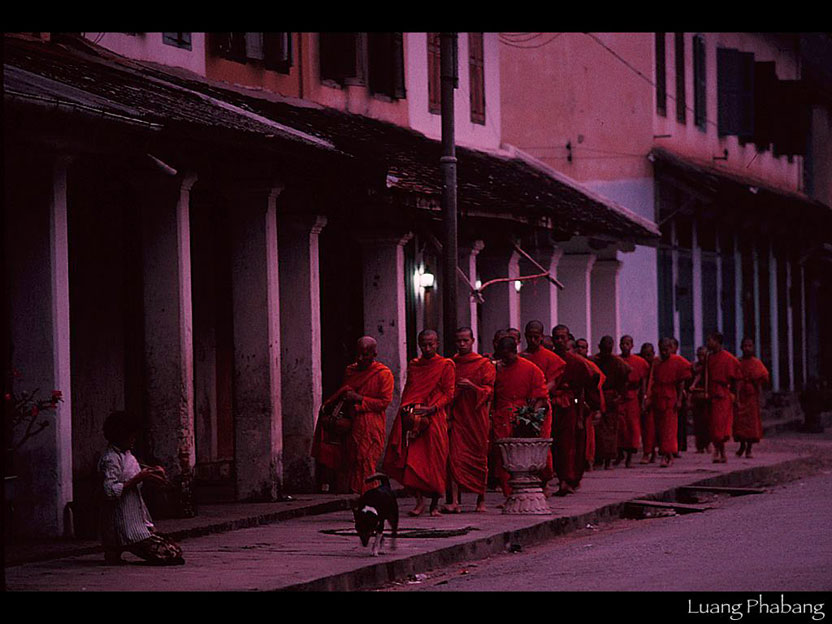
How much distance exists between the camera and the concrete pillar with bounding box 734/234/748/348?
41.0 m

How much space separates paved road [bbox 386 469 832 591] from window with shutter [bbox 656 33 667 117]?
1751cm

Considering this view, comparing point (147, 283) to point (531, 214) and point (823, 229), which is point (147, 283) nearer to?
point (531, 214)

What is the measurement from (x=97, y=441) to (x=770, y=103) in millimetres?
25386

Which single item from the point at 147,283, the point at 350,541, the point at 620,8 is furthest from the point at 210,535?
the point at 620,8

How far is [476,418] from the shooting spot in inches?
754

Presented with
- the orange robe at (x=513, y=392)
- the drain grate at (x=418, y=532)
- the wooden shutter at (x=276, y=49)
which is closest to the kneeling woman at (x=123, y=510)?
the drain grate at (x=418, y=532)

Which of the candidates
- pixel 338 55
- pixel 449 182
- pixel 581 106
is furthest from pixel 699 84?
pixel 449 182

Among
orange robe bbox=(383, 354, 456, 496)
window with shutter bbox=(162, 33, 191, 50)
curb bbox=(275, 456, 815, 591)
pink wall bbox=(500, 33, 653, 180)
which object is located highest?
pink wall bbox=(500, 33, 653, 180)

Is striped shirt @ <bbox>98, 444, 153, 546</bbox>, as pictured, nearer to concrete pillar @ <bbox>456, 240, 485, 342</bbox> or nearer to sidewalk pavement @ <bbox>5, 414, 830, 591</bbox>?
sidewalk pavement @ <bbox>5, 414, 830, 591</bbox>

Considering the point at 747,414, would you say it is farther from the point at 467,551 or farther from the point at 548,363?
the point at 467,551

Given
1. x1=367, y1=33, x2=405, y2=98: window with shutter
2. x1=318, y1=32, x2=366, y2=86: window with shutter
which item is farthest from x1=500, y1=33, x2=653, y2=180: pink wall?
x1=318, y1=32, x2=366, y2=86: window with shutter

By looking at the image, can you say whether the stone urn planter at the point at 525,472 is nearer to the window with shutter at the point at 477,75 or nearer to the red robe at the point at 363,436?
the red robe at the point at 363,436

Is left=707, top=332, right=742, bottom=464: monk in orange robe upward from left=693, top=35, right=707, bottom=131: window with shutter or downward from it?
downward

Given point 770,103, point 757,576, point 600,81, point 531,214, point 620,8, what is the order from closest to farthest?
point 620,8, point 757,576, point 531,214, point 600,81, point 770,103
